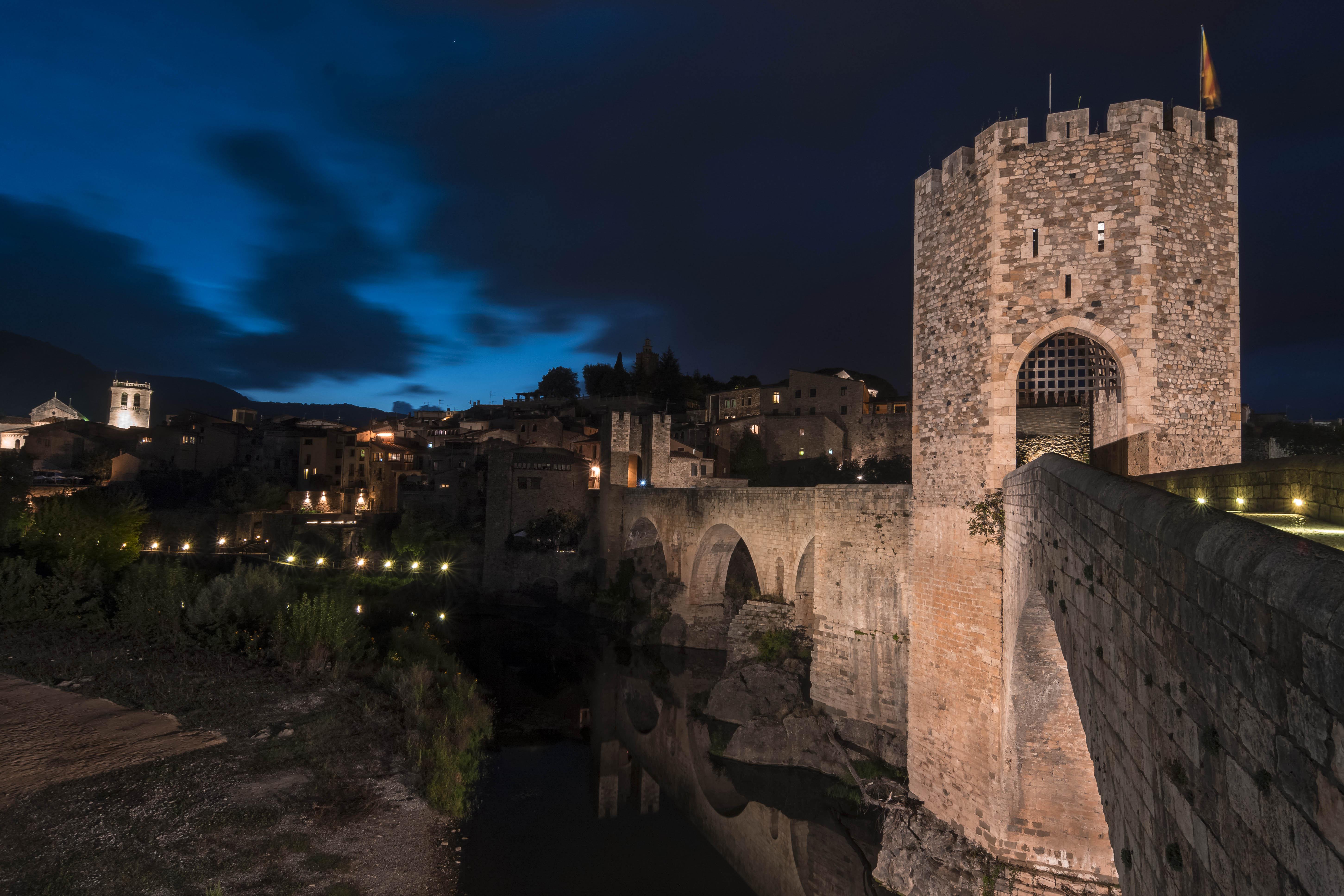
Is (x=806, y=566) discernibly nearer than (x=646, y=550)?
Yes

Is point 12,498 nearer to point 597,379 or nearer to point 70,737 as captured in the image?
point 70,737

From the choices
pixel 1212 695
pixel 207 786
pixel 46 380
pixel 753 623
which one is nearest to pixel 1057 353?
pixel 1212 695

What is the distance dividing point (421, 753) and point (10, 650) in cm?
1118

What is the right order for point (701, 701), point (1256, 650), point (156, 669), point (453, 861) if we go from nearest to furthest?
point (1256, 650)
point (453, 861)
point (156, 669)
point (701, 701)

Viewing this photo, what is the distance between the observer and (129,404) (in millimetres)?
70312

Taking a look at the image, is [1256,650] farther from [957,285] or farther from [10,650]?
[10,650]

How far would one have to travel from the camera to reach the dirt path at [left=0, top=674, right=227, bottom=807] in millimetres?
11812

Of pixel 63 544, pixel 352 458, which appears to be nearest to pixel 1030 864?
pixel 63 544

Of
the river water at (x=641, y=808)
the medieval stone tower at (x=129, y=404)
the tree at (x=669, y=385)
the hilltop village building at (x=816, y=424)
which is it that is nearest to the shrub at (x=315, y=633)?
the river water at (x=641, y=808)

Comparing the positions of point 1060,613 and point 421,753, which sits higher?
point 1060,613

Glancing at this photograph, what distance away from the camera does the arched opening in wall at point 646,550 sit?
99.3 ft

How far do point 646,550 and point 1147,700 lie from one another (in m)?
29.0

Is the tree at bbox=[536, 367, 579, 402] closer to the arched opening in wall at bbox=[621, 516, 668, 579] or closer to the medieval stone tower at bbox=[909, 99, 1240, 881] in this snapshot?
the arched opening in wall at bbox=[621, 516, 668, 579]

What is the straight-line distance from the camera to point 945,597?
435 inches
